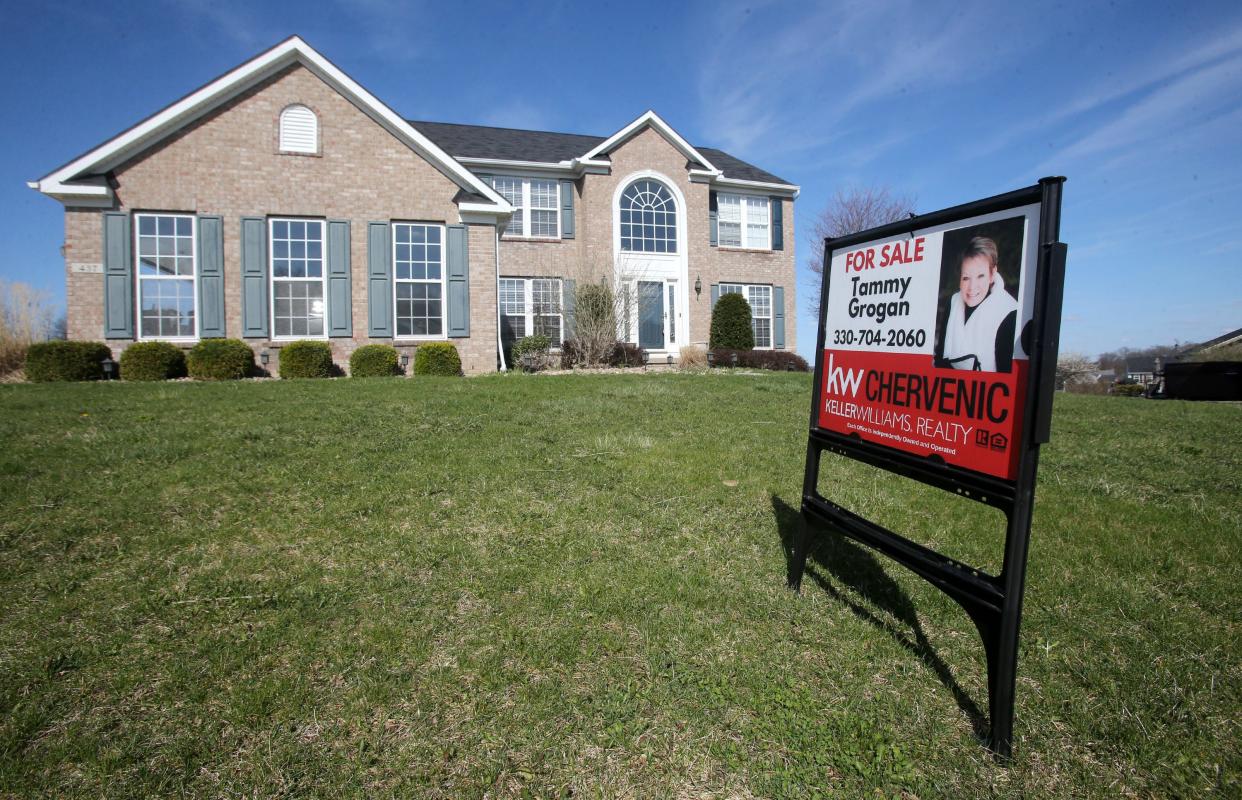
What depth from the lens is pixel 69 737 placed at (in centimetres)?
210

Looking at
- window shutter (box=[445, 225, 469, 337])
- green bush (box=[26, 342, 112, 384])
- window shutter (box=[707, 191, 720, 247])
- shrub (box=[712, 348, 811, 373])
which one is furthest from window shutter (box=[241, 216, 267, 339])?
window shutter (box=[707, 191, 720, 247])

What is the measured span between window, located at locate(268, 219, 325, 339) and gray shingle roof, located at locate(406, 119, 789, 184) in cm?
628

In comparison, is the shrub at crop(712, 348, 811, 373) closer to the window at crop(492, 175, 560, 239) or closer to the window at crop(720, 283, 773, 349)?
the window at crop(720, 283, 773, 349)

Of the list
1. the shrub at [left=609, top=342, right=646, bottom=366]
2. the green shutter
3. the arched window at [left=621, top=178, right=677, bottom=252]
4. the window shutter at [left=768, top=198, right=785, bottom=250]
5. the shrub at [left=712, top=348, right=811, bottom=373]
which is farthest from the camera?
the window shutter at [left=768, top=198, right=785, bottom=250]

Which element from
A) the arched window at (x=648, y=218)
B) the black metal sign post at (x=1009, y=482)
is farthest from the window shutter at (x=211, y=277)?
the black metal sign post at (x=1009, y=482)

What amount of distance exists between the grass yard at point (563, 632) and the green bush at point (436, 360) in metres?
8.18

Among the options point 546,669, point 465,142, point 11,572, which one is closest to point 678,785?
point 546,669

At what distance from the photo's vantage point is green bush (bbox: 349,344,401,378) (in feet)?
43.2

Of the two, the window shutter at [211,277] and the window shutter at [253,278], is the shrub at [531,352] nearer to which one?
the window shutter at [253,278]

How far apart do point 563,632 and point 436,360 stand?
11.7 meters

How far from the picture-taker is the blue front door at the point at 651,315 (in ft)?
65.3

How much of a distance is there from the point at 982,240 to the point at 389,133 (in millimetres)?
14874

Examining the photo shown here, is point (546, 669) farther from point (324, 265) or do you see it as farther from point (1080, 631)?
point (324, 265)

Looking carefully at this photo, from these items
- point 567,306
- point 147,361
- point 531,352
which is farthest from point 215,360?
point 567,306
